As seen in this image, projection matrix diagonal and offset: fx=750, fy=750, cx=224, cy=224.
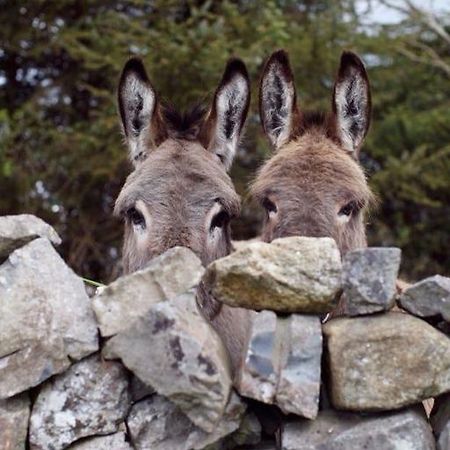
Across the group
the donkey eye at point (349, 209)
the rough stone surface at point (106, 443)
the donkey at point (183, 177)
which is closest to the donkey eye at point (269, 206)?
the donkey at point (183, 177)

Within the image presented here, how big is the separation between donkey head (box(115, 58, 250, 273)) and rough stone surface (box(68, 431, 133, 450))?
1171mm

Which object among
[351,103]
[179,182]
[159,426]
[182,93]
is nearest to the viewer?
[159,426]

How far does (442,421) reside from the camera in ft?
8.90

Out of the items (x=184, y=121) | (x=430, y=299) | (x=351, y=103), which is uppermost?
(x=430, y=299)

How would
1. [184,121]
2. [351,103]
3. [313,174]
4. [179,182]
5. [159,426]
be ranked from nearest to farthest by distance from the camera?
1. [159,426]
2. [179,182]
3. [313,174]
4. [184,121]
5. [351,103]

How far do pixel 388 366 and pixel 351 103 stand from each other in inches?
105

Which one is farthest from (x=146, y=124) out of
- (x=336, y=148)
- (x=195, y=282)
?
(x=195, y=282)

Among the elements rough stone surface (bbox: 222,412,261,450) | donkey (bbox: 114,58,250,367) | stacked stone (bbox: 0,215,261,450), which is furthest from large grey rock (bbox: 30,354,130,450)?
donkey (bbox: 114,58,250,367)

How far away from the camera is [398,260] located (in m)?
2.64

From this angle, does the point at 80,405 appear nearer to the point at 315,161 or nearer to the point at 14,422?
the point at 14,422

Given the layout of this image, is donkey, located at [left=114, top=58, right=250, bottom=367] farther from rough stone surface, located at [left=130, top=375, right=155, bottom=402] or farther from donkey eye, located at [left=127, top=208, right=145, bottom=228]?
rough stone surface, located at [left=130, top=375, right=155, bottom=402]

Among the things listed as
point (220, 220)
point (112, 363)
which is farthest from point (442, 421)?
point (220, 220)

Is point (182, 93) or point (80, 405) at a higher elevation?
point (80, 405)

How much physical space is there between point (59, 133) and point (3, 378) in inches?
308
